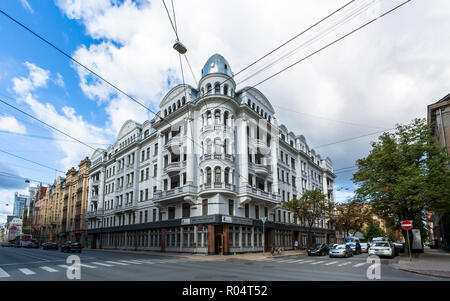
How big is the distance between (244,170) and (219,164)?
147 inches

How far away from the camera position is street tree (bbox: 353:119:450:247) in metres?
25.4

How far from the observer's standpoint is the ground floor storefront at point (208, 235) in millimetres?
30375

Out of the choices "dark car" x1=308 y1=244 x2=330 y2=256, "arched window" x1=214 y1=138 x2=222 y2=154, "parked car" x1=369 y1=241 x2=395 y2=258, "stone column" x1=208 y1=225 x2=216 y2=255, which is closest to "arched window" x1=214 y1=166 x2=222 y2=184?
"arched window" x1=214 y1=138 x2=222 y2=154

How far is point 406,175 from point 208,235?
67.7 feet

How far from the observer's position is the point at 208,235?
3048 centimetres

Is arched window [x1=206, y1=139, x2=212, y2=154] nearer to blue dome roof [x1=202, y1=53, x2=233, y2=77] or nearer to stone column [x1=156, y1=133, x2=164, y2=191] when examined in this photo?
blue dome roof [x1=202, y1=53, x2=233, y2=77]

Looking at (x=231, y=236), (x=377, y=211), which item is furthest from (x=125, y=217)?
(x=377, y=211)

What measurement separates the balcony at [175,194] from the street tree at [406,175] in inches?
717

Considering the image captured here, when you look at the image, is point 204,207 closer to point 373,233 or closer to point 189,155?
point 189,155

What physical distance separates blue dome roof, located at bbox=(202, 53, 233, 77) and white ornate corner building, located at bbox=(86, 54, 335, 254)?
0.45ft

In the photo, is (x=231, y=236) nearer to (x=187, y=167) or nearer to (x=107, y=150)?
(x=187, y=167)

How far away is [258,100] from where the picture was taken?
130 ft

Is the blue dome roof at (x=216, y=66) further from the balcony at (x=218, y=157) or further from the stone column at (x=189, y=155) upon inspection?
the balcony at (x=218, y=157)

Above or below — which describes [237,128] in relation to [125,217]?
above
